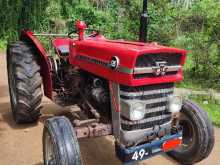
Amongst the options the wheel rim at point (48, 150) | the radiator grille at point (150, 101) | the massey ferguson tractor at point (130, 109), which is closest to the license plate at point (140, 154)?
the massey ferguson tractor at point (130, 109)

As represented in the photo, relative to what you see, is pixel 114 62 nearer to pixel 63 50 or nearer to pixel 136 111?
pixel 136 111

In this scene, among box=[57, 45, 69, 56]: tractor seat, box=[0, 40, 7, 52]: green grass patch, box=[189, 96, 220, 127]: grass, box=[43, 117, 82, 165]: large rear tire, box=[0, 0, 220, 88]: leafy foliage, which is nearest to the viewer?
box=[43, 117, 82, 165]: large rear tire

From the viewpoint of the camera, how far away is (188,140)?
183 inches

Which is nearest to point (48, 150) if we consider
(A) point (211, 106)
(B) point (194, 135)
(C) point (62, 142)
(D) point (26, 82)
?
(C) point (62, 142)

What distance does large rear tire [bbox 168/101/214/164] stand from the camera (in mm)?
4319

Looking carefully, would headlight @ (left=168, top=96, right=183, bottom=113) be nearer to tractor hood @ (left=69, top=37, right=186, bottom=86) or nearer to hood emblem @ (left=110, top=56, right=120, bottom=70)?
tractor hood @ (left=69, top=37, right=186, bottom=86)

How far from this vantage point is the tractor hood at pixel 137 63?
143 inches

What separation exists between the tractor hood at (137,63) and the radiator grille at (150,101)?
0.31 ft

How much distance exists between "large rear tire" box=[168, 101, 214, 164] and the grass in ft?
6.34

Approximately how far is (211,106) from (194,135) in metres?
3.17

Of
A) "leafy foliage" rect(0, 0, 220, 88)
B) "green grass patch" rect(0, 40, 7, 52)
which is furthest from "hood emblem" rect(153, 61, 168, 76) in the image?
"green grass patch" rect(0, 40, 7, 52)

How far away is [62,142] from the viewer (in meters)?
3.49

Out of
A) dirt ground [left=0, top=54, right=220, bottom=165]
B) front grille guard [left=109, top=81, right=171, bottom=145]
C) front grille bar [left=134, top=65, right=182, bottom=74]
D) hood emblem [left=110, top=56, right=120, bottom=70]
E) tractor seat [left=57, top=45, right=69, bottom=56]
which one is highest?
hood emblem [left=110, top=56, right=120, bottom=70]

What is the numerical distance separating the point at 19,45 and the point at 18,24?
9667mm
